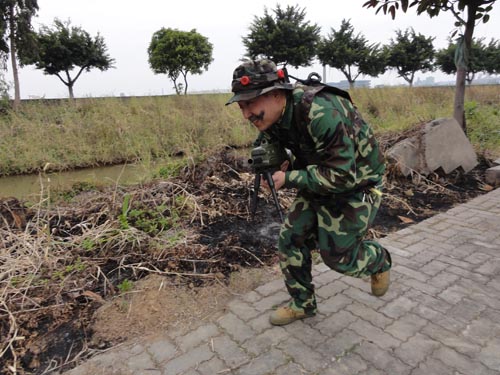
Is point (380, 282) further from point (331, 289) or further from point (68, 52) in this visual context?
point (68, 52)

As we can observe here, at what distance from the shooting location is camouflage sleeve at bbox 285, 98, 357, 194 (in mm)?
1602

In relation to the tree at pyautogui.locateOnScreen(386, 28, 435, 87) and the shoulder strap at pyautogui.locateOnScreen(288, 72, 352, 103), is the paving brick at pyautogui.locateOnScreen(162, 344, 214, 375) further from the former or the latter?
the tree at pyautogui.locateOnScreen(386, 28, 435, 87)

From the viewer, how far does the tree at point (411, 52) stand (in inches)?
1161

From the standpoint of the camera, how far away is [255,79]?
1639 millimetres

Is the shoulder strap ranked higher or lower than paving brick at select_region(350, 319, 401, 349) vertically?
higher

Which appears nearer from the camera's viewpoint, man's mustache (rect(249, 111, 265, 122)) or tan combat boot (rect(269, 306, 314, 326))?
man's mustache (rect(249, 111, 265, 122))

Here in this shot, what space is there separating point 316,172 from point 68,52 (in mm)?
25107

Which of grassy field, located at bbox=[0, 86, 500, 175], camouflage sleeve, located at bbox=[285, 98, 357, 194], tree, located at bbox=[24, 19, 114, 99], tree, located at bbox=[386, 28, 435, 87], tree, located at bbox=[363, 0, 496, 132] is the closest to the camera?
camouflage sleeve, located at bbox=[285, 98, 357, 194]

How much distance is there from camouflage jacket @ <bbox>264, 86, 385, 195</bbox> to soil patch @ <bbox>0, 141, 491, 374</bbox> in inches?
47.8

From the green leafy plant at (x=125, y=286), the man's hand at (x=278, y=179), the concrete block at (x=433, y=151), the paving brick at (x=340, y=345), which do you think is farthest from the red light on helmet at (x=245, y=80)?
the concrete block at (x=433, y=151)

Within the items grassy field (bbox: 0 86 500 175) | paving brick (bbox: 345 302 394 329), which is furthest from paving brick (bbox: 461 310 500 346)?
grassy field (bbox: 0 86 500 175)

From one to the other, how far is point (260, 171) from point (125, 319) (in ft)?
4.39

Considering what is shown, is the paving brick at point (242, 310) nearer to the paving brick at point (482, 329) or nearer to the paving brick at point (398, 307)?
the paving brick at point (398, 307)

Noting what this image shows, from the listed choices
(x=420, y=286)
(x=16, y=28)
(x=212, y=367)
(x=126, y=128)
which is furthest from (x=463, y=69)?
(x=16, y=28)
